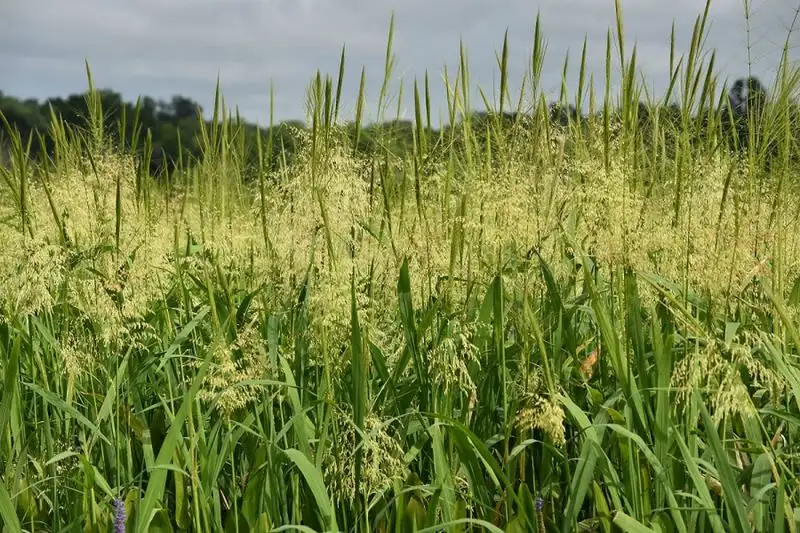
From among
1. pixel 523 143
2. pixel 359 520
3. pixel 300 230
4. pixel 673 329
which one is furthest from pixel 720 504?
pixel 300 230

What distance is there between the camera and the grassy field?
2.13 metres

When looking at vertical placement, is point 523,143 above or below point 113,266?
above

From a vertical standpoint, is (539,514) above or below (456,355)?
below

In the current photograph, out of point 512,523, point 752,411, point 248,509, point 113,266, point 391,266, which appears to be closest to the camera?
point 752,411

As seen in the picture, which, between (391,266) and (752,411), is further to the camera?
(391,266)

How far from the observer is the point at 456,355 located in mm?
2244

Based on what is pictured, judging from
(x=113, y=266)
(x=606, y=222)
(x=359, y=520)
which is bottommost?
(x=359, y=520)

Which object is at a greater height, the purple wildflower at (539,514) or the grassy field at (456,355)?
the grassy field at (456,355)

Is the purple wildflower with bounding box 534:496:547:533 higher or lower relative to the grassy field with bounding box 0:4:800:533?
lower

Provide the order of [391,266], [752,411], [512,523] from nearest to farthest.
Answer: [752,411], [512,523], [391,266]

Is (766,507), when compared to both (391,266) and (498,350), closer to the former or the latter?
(498,350)

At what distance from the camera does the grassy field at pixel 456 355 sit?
7.00 ft

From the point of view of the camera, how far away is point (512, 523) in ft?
7.00

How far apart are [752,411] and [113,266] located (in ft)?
5.69
